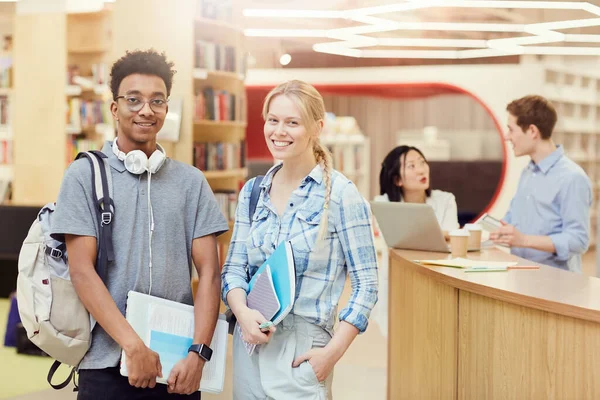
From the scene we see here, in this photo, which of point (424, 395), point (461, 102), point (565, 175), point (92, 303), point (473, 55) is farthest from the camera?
point (461, 102)

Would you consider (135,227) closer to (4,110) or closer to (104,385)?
(104,385)

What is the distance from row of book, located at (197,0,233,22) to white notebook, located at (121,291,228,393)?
484 centimetres

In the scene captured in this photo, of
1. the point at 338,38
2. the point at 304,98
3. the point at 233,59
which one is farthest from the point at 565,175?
the point at 338,38

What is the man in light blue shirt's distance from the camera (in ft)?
12.3

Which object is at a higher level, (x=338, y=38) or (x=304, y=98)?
(x=338, y=38)

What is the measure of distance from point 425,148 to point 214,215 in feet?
31.3

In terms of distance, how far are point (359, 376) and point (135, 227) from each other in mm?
3170

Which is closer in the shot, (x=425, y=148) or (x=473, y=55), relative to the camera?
(x=473, y=55)

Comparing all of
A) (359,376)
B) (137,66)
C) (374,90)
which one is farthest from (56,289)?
(374,90)

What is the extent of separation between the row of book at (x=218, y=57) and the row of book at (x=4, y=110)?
9.90 feet

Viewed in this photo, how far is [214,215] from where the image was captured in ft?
7.07

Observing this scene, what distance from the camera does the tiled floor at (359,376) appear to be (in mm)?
4301

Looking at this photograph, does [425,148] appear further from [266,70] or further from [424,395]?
[424,395]

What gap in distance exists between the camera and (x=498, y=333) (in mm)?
2555
